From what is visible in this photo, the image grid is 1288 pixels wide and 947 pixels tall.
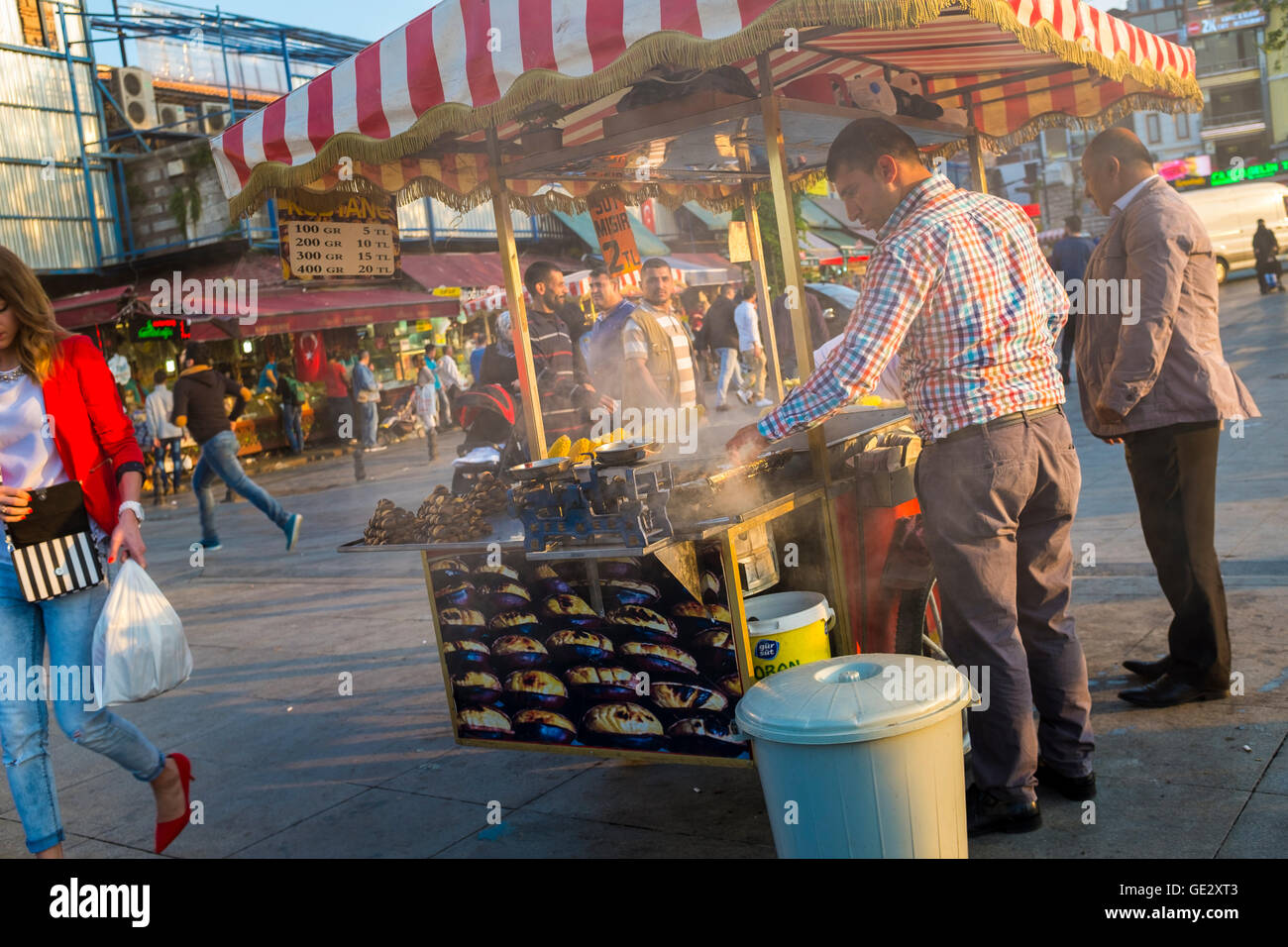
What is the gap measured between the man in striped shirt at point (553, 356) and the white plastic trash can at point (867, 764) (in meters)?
3.72

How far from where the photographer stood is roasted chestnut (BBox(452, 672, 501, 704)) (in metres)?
4.26

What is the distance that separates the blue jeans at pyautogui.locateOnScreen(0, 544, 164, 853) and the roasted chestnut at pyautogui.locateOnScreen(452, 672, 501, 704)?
1.21 m

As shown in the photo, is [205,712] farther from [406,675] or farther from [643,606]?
[643,606]

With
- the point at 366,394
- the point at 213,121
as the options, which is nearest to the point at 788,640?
the point at 366,394

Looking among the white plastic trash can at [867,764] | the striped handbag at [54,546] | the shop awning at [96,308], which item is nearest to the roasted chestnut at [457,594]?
the striped handbag at [54,546]

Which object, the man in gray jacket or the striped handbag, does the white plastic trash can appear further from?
the striped handbag

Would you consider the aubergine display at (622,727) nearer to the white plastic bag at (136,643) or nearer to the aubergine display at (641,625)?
the aubergine display at (641,625)

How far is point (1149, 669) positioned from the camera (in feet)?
14.7

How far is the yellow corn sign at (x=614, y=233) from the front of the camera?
587 cm

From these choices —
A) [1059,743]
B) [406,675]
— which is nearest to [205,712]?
[406,675]

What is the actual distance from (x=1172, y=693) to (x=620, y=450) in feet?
7.83

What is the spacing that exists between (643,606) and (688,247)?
93.2 ft

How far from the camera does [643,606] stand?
3871 millimetres

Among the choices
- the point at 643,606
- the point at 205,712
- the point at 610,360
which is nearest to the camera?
the point at 643,606
